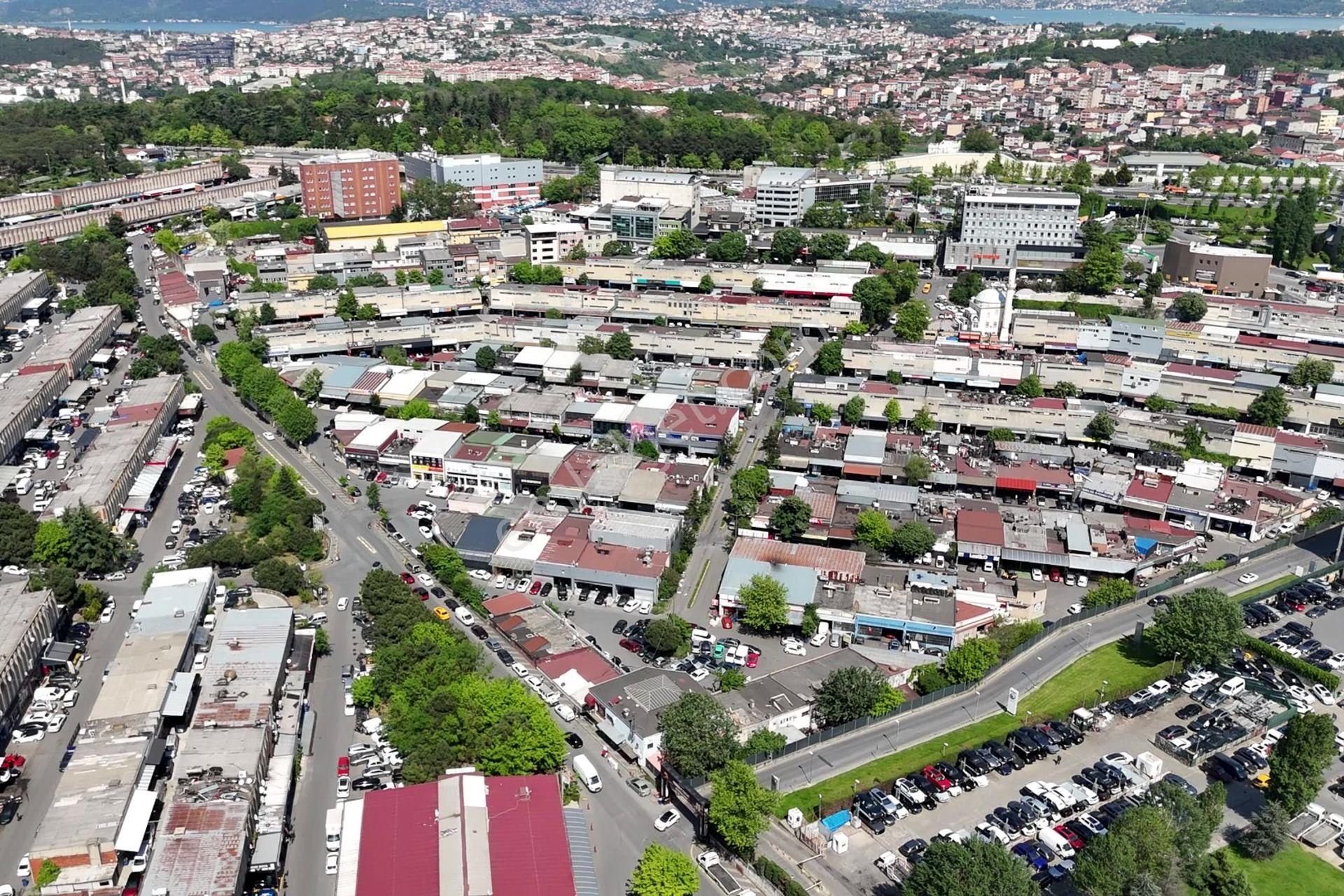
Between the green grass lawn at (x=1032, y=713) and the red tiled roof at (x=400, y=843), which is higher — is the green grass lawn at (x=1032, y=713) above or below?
below

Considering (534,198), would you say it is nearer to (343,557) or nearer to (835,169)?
(835,169)

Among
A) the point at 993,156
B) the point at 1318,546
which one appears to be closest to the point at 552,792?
the point at 1318,546

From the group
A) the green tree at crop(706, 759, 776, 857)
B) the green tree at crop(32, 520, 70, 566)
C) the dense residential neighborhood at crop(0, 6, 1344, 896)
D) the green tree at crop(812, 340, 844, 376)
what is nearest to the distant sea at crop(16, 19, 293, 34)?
the dense residential neighborhood at crop(0, 6, 1344, 896)

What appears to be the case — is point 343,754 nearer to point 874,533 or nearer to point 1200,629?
point 874,533

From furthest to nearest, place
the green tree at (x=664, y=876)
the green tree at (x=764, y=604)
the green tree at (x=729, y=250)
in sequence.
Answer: the green tree at (x=729, y=250) < the green tree at (x=764, y=604) < the green tree at (x=664, y=876)

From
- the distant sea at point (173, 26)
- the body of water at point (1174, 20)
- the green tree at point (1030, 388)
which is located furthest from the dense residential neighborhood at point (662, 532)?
the distant sea at point (173, 26)

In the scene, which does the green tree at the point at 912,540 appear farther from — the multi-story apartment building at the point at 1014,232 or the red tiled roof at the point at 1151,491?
the multi-story apartment building at the point at 1014,232
